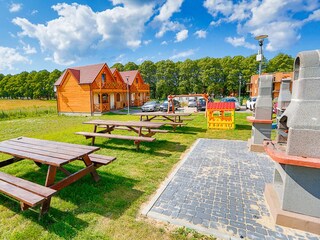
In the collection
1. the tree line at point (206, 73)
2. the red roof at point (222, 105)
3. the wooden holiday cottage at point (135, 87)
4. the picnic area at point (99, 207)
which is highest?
the tree line at point (206, 73)

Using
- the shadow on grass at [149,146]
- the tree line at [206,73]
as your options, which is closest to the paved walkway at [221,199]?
the shadow on grass at [149,146]

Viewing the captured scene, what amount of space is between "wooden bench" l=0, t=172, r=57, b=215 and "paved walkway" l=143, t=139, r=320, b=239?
156 cm

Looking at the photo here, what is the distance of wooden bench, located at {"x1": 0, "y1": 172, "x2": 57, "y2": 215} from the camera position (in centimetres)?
262

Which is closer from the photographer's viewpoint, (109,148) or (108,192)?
(108,192)

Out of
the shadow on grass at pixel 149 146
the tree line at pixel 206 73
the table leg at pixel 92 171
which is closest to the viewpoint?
the table leg at pixel 92 171

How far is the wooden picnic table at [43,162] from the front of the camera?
2.77 m

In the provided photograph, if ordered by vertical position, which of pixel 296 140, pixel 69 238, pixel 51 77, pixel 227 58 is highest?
pixel 227 58

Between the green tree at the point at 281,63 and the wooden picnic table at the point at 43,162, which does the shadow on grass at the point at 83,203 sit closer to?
the wooden picnic table at the point at 43,162

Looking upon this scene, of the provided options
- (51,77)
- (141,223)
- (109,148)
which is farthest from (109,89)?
(51,77)

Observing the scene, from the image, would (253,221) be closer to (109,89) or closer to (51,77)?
(109,89)

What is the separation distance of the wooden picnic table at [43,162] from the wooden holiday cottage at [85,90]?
18.0 m

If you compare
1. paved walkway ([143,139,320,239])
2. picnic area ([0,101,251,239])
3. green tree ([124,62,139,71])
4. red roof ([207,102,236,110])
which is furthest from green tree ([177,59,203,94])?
picnic area ([0,101,251,239])

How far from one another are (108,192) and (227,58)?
51789 millimetres

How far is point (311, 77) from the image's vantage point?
244 cm
